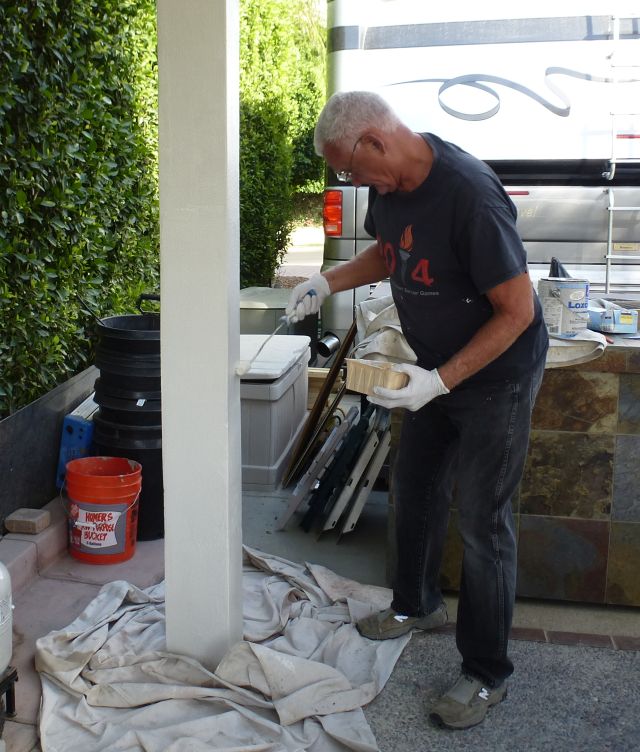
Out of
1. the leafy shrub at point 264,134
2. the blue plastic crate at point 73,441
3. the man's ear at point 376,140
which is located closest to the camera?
the man's ear at point 376,140

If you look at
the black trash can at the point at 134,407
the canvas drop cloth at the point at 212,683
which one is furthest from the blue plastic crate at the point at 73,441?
the canvas drop cloth at the point at 212,683

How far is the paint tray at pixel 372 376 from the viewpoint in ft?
8.88

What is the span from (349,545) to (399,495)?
3.43 ft

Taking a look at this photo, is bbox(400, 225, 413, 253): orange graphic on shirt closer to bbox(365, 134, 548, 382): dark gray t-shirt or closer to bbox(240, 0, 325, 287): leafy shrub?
bbox(365, 134, 548, 382): dark gray t-shirt

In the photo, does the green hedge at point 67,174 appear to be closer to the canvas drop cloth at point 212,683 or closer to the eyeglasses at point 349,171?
the canvas drop cloth at point 212,683

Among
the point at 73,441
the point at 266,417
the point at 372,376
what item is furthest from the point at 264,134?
the point at 372,376

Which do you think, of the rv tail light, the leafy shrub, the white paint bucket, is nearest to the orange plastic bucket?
the white paint bucket

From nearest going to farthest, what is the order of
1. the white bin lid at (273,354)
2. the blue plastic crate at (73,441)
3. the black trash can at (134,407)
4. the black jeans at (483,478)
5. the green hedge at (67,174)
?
the black jeans at (483,478), the green hedge at (67,174), the black trash can at (134,407), the blue plastic crate at (73,441), the white bin lid at (273,354)

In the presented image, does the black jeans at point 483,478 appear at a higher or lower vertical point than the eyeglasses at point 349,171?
lower

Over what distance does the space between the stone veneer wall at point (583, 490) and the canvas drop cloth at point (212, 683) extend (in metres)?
0.68

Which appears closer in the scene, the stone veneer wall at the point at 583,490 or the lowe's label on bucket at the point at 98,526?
the stone veneer wall at the point at 583,490

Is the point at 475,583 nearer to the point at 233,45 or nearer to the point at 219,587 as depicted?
the point at 219,587

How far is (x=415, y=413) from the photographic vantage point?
3.06 metres

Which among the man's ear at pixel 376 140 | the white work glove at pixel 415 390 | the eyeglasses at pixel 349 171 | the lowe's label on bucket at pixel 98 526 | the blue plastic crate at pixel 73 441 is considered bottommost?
the lowe's label on bucket at pixel 98 526
